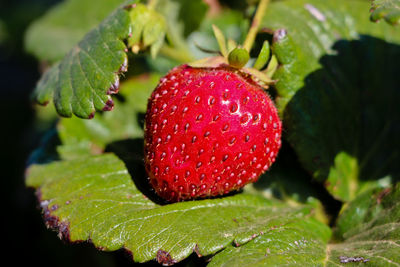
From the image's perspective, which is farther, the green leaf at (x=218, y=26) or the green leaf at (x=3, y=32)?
the green leaf at (x=3, y=32)

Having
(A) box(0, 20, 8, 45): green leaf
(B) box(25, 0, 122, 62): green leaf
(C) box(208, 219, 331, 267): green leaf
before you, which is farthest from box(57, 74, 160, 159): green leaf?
(A) box(0, 20, 8, 45): green leaf

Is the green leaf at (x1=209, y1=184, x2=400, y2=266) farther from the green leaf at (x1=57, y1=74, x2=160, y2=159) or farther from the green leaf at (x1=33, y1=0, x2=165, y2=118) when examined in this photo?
the green leaf at (x1=57, y1=74, x2=160, y2=159)

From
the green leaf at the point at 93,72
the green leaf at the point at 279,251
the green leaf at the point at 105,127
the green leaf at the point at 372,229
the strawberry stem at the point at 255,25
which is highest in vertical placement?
the strawberry stem at the point at 255,25

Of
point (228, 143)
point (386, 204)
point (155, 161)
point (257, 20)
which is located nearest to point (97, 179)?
point (155, 161)

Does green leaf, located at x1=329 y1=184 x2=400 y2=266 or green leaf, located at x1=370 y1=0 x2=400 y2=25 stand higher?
green leaf, located at x1=370 y1=0 x2=400 y2=25

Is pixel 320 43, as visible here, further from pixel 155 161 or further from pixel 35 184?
pixel 35 184

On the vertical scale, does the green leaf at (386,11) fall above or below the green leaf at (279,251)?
above

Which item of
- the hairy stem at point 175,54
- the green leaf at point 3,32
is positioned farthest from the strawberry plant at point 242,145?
the green leaf at point 3,32

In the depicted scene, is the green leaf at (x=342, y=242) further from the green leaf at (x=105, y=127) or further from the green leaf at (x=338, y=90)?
the green leaf at (x=105, y=127)
